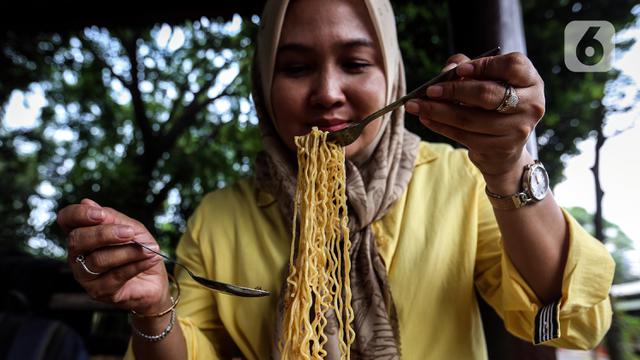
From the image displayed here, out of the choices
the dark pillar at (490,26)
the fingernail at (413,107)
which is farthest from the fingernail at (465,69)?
the dark pillar at (490,26)

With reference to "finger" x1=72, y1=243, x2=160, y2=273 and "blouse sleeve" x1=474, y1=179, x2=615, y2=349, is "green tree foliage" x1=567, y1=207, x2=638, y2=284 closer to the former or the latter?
"blouse sleeve" x1=474, y1=179, x2=615, y2=349

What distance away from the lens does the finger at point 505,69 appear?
87 centimetres

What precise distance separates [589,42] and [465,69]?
1.74 metres

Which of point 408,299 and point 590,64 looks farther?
point 590,64

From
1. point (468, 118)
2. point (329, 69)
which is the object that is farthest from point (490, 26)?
point (468, 118)

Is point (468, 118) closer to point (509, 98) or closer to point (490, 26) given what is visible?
point (509, 98)

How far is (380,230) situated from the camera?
1416 millimetres

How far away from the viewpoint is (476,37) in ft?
6.10

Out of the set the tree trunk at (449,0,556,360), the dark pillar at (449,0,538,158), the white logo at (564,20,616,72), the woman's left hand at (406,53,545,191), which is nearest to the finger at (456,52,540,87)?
the woman's left hand at (406,53,545,191)

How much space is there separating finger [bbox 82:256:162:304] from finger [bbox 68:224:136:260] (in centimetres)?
7

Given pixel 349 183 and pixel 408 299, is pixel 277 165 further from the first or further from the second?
pixel 408 299

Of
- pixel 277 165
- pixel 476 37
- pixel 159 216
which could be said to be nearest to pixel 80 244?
pixel 277 165

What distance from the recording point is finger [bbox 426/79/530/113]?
0.88 meters

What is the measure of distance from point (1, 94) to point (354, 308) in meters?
5.23
